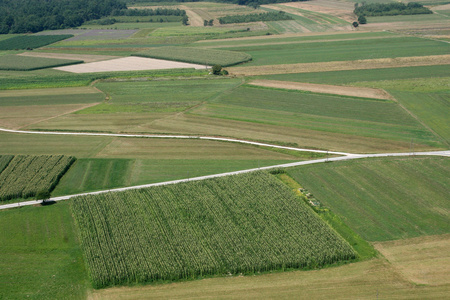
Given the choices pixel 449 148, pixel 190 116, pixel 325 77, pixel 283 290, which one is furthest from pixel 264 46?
pixel 283 290

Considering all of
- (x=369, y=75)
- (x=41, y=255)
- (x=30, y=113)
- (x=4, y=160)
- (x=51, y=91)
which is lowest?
(x=41, y=255)

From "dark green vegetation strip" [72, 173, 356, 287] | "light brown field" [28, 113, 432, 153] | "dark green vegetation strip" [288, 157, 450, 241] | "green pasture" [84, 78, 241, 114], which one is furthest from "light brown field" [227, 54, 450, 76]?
"dark green vegetation strip" [72, 173, 356, 287]

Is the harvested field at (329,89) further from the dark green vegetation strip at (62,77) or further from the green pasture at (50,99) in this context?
the green pasture at (50,99)

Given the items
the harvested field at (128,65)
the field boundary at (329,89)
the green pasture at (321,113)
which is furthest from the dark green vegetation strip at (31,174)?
the harvested field at (128,65)

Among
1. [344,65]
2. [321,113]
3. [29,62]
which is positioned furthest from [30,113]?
[344,65]

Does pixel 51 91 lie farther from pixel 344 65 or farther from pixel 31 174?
pixel 344 65
